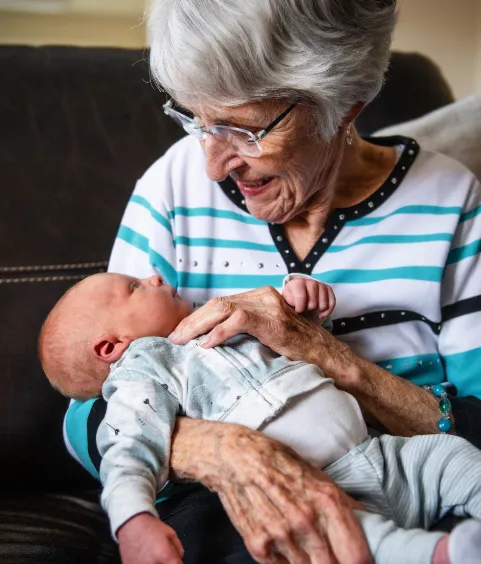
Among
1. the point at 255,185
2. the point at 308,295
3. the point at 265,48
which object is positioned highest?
the point at 265,48

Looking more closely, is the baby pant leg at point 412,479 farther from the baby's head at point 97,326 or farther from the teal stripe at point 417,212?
the teal stripe at point 417,212

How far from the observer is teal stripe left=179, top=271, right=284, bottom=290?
1635 mm

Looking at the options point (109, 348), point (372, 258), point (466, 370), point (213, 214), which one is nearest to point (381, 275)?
point (372, 258)

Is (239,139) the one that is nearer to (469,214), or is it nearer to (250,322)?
(250,322)

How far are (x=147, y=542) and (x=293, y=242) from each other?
2.67ft

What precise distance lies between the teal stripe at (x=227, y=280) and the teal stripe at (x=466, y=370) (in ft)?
1.35

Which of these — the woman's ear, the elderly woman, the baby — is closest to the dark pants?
the elderly woman

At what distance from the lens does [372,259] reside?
1.63 m

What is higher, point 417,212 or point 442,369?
point 417,212

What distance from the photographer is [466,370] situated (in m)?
1.63

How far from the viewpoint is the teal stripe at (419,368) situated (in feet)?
5.35

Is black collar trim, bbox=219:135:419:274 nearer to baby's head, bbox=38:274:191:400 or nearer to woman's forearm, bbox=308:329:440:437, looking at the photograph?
woman's forearm, bbox=308:329:440:437

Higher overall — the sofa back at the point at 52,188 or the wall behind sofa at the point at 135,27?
the wall behind sofa at the point at 135,27

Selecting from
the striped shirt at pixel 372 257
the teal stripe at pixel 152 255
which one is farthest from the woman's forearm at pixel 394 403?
the teal stripe at pixel 152 255
